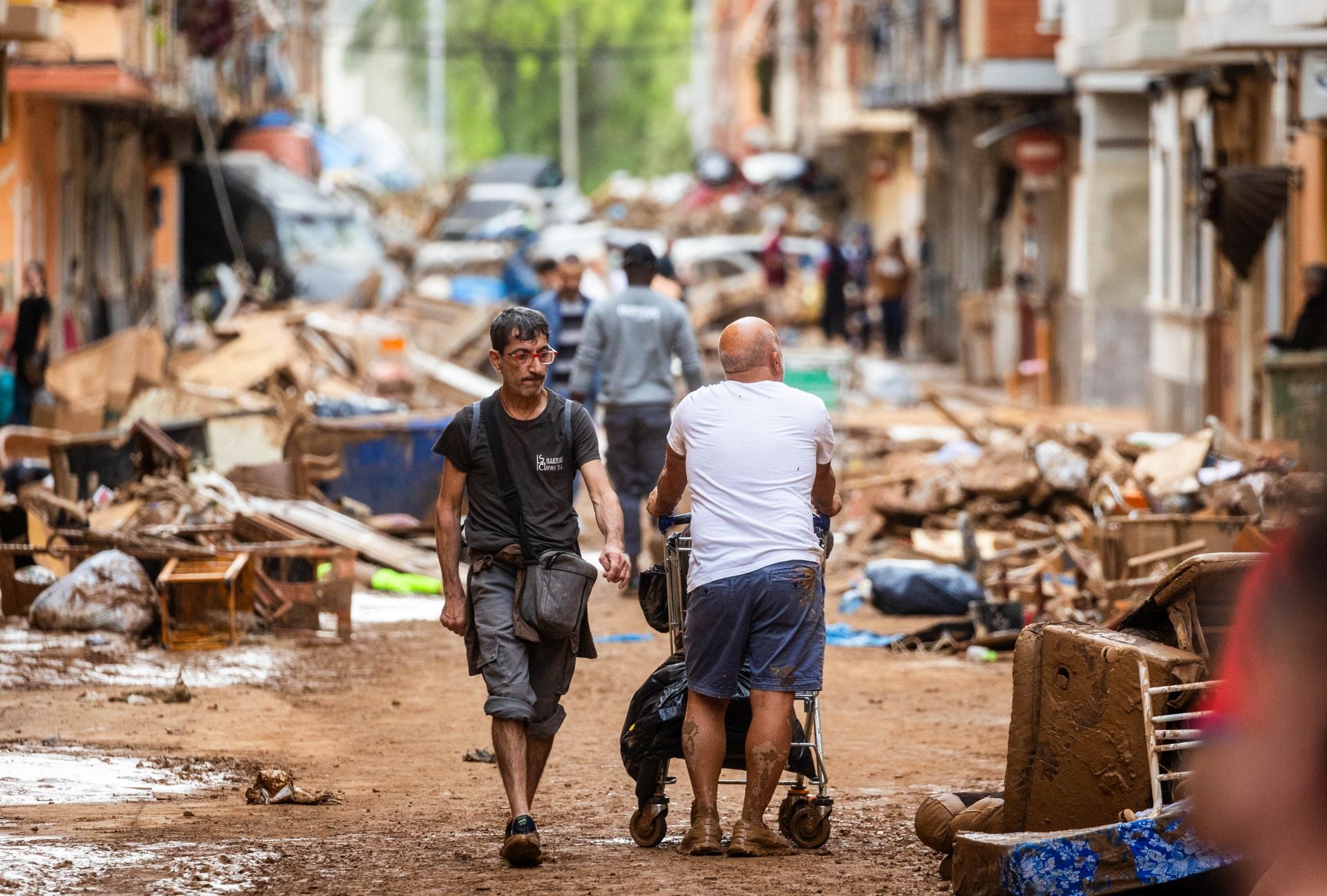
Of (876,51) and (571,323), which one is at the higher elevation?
(876,51)

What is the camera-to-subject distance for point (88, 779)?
7.76 m

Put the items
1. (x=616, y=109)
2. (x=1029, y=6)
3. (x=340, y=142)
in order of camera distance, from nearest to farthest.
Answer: (x=1029, y=6)
(x=340, y=142)
(x=616, y=109)

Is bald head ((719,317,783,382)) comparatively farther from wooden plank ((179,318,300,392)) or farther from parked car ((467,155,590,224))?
parked car ((467,155,590,224))

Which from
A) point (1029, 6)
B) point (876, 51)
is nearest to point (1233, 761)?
point (1029, 6)

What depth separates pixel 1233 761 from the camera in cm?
431

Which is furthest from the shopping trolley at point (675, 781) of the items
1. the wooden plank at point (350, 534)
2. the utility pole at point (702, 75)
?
the utility pole at point (702, 75)

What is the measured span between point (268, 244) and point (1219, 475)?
81.4ft

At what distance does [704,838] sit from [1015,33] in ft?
75.0

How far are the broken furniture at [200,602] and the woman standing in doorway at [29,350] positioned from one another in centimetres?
719

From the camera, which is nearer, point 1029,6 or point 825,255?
point 1029,6

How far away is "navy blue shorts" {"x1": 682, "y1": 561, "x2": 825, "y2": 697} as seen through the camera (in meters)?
6.43

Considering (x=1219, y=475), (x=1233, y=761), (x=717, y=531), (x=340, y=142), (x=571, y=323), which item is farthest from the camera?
(x=340, y=142)

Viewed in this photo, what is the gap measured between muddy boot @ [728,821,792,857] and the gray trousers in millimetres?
5915

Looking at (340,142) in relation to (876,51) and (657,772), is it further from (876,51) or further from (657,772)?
(657,772)
